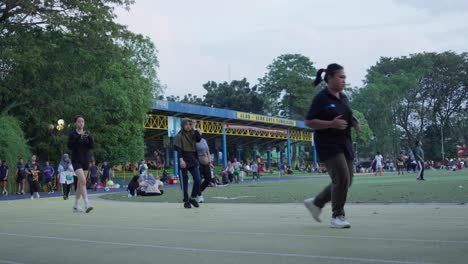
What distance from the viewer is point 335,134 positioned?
6.94 meters

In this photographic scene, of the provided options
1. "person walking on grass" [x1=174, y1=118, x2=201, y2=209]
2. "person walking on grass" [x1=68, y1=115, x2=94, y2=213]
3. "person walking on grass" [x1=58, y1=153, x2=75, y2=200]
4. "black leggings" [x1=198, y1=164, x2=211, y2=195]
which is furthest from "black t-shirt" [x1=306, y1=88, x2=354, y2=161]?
"person walking on grass" [x1=58, y1=153, x2=75, y2=200]

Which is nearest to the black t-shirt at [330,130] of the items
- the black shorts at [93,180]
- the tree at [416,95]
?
the black shorts at [93,180]

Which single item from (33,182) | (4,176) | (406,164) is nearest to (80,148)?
(33,182)

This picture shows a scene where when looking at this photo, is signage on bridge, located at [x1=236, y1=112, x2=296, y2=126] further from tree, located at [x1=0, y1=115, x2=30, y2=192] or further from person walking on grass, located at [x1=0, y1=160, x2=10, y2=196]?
person walking on grass, located at [x1=0, y1=160, x2=10, y2=196]

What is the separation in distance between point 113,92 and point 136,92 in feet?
11.4

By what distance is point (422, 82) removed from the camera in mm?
87688

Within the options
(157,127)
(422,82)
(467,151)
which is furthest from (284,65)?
(157,127)

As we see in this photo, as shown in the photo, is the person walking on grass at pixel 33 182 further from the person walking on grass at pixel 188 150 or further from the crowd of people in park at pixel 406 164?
the crowd of people in park at pixel 406 164

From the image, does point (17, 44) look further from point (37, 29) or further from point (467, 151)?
point (467, 151)

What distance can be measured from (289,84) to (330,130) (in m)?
Result: 92.9

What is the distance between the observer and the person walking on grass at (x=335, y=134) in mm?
6859

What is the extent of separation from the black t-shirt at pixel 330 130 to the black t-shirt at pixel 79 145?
5915mm

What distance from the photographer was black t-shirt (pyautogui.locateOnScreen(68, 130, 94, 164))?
11547 mm

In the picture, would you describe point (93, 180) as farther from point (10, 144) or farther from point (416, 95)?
point (416, 95)
